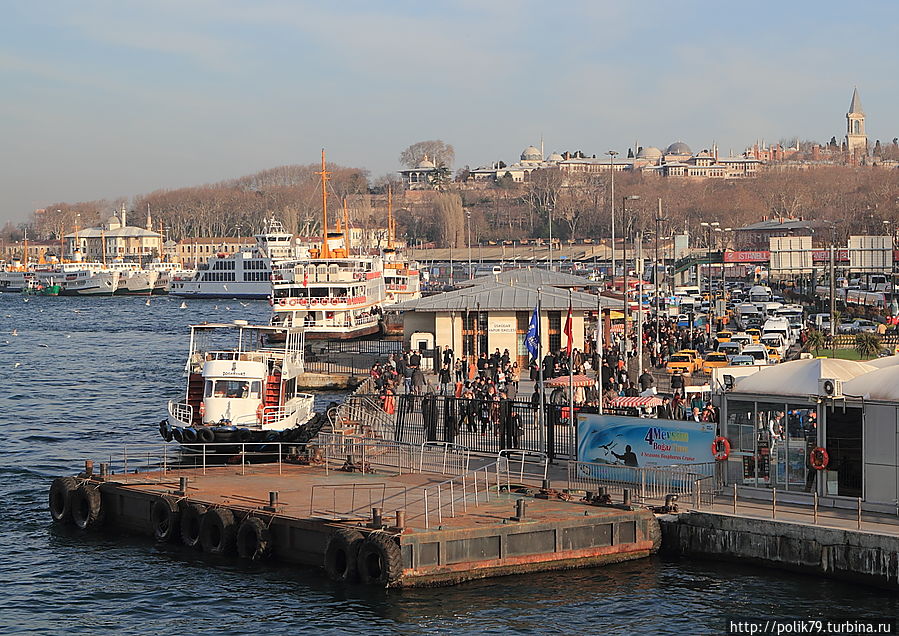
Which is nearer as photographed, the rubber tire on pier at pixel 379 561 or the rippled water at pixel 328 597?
the rippled water at pixel 328 597

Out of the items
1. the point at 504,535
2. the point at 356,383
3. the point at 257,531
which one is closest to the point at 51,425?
the point at 356,383

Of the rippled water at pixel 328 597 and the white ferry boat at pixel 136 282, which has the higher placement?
the white ferry boat at pixel 136 282

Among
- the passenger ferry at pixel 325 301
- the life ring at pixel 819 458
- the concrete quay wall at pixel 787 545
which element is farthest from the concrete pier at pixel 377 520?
the passenger ferry at pixel 325 301

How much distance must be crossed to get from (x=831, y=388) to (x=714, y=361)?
26.0 metres

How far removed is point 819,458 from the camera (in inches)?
981

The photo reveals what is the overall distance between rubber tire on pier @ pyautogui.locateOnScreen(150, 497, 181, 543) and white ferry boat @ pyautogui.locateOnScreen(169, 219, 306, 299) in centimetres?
13566

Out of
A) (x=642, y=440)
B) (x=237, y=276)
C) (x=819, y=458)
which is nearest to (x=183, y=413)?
(x=642, y=440)

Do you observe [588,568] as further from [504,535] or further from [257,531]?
[257,531]

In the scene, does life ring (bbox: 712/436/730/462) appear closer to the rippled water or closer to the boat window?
the rippled water

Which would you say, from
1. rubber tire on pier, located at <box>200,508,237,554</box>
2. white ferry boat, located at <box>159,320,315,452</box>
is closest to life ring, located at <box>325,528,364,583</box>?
rubber tire on pier, located at <box>200,508,237,554</box>

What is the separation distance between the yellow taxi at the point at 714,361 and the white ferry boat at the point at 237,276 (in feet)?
377

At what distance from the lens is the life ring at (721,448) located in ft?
86.8

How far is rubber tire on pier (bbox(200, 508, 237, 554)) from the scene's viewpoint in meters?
26.3

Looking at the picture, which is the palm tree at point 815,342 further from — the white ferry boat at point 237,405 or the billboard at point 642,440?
the billboard at point 642,440
